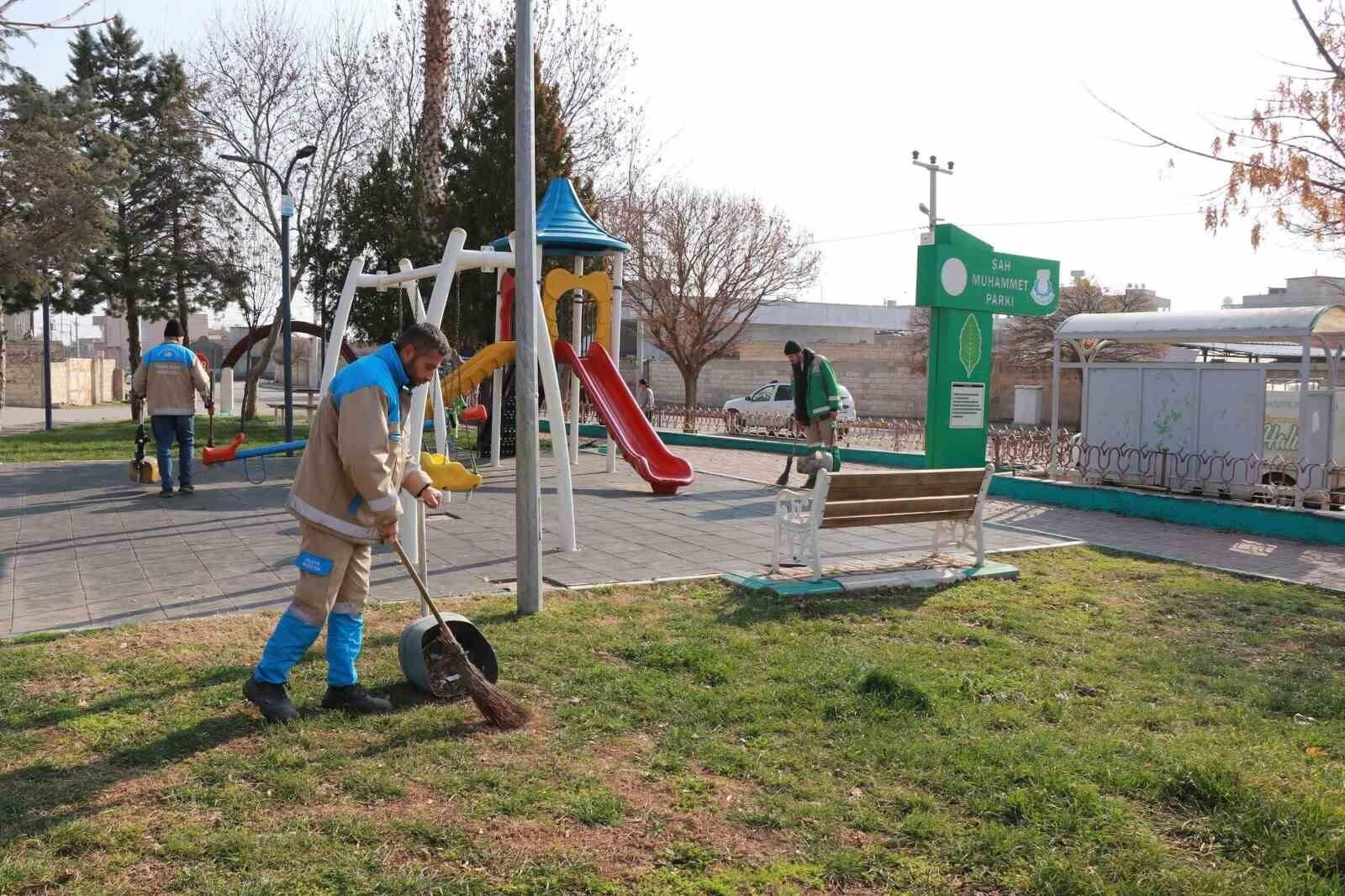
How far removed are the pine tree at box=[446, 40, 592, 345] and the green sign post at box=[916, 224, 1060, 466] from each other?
942 centimetres

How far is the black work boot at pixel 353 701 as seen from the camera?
4582 millimetres

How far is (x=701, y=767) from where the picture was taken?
4164 mm

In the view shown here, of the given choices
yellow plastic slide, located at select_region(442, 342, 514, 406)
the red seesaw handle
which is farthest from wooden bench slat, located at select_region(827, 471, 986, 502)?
the red seesaw handle

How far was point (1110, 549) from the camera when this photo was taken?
9555 millimetres

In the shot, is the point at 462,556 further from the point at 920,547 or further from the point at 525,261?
the point at 920,547

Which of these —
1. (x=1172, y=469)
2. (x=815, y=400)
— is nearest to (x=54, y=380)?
(x=815, y=400)

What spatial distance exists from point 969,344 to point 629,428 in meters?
4.11

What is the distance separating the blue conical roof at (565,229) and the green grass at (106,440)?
5.39 meters

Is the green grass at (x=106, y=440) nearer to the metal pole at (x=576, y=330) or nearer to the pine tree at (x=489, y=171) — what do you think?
the pine tree at (x=489, y=171)

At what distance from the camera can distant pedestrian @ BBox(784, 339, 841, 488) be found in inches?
483

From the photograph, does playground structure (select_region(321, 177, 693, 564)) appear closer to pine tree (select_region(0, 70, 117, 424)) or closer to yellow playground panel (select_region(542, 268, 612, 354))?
yellow playground panel (select_region(542, 268, 612, 354))

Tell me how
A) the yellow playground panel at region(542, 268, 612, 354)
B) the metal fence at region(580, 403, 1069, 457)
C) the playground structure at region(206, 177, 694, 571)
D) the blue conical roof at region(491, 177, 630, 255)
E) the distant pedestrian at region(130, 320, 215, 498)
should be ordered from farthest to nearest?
1. the metal fence at region(580, 403, 1069, 457)
2. the yellow playground panel at region(542, 268, 612, 354)
3. the blue conical roof at region(491, 177, 630, 255)
4. the distant pedestrian at region(130, 320, 215, 498)
5. the playground structure at region(206, 177, 694, 571)

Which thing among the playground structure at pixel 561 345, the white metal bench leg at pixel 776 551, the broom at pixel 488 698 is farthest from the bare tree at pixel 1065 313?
the broom at pixel 488 698

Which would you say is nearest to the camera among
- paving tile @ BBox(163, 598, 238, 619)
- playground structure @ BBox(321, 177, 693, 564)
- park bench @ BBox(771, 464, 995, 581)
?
paving tile @ BBox(163, 598, 238, 619)
